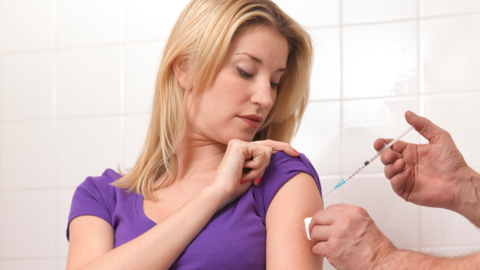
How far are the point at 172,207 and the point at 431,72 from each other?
44.6 inches

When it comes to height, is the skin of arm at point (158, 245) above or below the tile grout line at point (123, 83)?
below

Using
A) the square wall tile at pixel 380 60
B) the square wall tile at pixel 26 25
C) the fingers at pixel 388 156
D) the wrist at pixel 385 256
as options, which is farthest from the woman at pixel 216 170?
the square wall tile at pixel 26 25

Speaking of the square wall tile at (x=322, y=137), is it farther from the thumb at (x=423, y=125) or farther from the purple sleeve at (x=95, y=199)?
the purple sleeve at (x=95, y=199)

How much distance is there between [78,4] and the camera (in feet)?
6.31

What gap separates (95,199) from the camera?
47.3 inches

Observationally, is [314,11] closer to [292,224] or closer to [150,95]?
[150,95]

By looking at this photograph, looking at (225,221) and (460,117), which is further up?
(460,117)

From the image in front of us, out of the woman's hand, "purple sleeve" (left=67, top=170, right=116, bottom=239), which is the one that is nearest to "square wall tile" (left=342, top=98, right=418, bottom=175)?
the woman's hand

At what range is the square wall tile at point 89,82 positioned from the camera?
186 cm

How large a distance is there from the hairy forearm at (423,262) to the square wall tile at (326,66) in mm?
840

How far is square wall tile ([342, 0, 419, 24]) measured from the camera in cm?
161

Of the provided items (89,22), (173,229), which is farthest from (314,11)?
(173,229)

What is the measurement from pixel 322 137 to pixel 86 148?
1067 millimetres

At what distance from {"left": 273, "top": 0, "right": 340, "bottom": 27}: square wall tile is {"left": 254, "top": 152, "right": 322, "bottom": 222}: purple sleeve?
80cm
